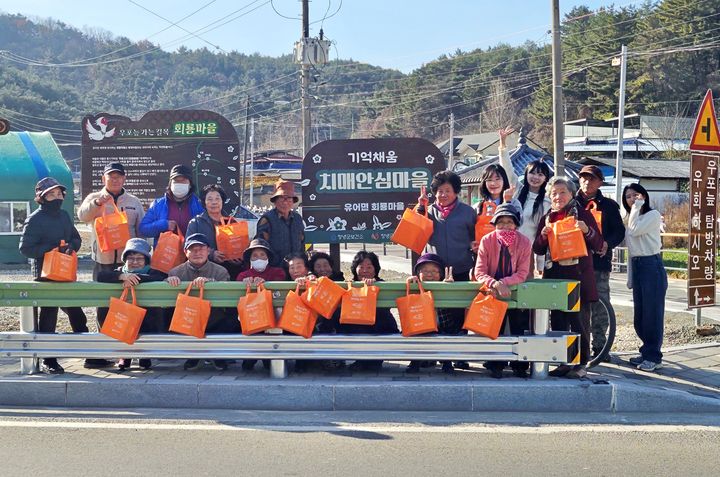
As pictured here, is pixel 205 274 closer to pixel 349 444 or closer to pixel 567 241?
pixel 349 444

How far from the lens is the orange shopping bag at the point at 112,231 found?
673 cm

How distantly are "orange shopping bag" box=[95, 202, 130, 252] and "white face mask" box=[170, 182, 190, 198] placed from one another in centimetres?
61

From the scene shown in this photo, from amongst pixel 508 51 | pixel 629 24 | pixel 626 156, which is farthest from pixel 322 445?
pixel 508 51

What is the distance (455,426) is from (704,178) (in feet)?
16.5

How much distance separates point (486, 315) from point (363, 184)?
9.15 ft

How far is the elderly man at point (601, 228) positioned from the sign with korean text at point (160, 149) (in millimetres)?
4480

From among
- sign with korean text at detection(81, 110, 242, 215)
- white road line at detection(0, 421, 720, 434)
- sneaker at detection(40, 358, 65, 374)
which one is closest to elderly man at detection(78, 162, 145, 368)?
sneaker at detection(40, 358, 65, 374)

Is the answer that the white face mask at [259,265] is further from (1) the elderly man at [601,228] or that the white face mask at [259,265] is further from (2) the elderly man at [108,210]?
(1) the elderly man at [601,228]

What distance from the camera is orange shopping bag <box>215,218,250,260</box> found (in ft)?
22.8

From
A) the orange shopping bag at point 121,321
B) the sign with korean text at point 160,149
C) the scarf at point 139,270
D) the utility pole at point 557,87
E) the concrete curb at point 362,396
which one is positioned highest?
the utility pole at point 557,87

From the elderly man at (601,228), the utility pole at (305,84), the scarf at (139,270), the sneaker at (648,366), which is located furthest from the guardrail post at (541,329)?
the utility pole at (305,84)

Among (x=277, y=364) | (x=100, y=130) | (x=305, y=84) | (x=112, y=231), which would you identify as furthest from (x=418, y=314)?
(x=305, y=84)

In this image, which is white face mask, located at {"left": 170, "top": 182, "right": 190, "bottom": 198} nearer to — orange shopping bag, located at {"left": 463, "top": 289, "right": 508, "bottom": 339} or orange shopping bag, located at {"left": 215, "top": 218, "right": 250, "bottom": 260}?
orange shopping bag, located at {"left": 215, "top": 218, "right": 250, "bottom": 260}

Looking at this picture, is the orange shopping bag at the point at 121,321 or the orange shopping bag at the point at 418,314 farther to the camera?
the orange shopping bag at the point at 121,321
